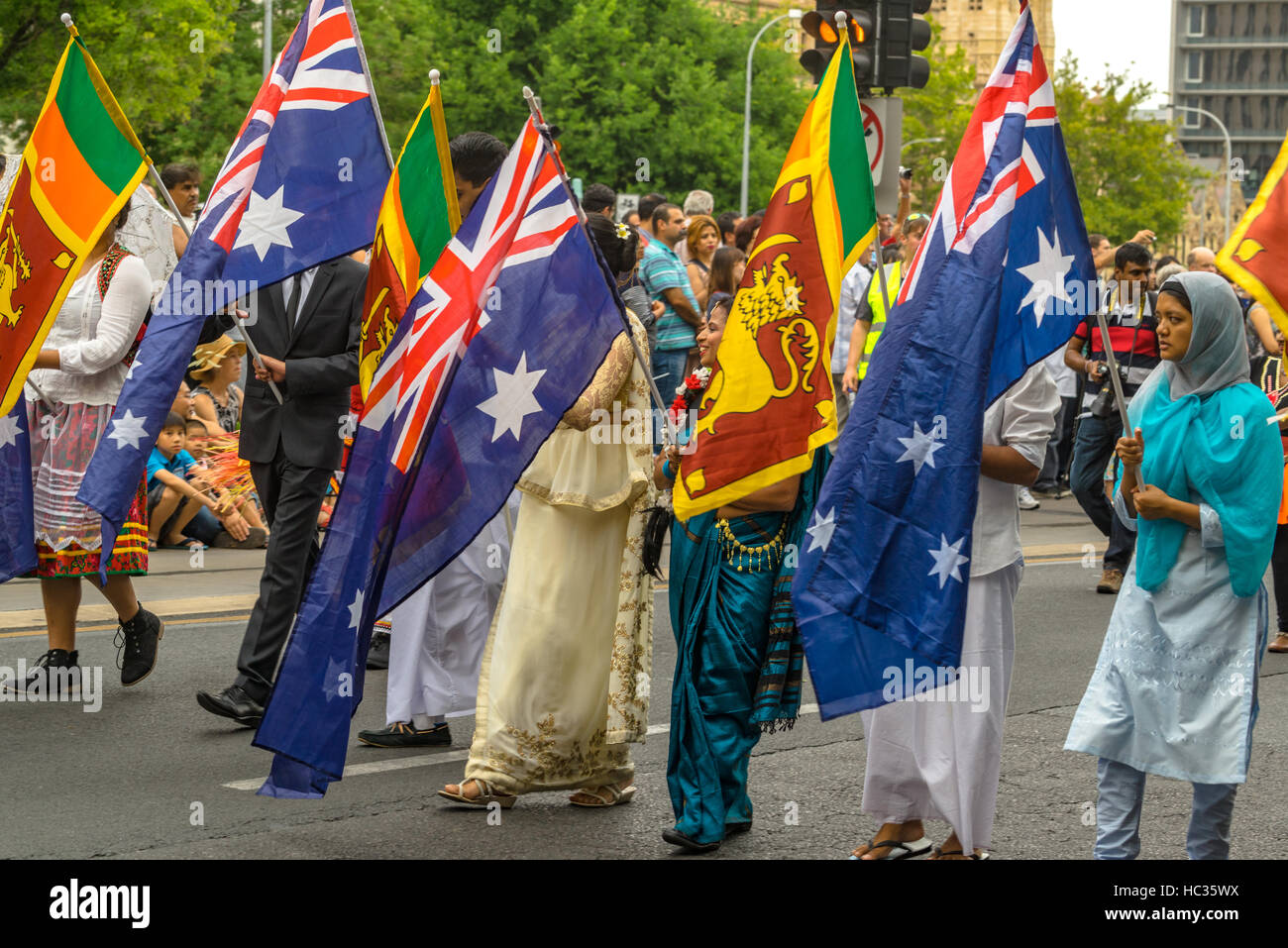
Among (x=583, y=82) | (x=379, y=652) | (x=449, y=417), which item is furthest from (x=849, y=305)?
(x=583, y=82)

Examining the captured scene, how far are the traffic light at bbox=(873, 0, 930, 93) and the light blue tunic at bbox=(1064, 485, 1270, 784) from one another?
7845 millimetres

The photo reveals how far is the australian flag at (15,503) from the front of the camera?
7.08 meters

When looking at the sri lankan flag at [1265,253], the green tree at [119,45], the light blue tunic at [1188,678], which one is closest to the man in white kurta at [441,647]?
the light blue tunic at [1188,678]

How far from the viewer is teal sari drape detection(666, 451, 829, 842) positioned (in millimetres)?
5285

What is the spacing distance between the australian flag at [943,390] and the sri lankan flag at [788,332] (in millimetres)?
316

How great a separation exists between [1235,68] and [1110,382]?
14004 cm

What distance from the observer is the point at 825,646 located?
450 cm

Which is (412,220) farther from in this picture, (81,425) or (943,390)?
(943,390)

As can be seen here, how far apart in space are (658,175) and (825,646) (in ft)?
142

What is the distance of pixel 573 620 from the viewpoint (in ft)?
18.6

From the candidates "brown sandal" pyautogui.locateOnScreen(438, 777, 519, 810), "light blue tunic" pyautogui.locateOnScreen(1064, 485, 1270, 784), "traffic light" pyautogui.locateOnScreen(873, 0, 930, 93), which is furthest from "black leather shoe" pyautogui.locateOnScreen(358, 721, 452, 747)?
"traffic light" pyautogui.locateOnScreen(873, 0, 930, 93)

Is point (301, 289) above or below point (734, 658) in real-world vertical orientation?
above

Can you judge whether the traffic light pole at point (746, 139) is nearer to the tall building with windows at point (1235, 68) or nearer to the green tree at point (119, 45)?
the green tree at point (119, 45)

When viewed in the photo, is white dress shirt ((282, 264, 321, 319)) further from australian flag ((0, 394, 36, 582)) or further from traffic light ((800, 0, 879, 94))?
traffic light ((800, 0, 879, 94))
